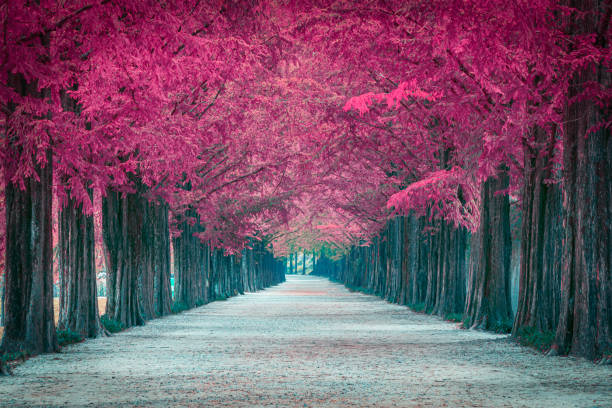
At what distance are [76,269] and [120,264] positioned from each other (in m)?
4.55

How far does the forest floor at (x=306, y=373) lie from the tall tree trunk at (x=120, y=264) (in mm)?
3033

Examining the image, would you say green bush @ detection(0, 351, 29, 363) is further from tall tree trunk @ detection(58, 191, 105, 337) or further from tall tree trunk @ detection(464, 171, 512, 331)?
tall tree trunk @ detection(464, 171, 512, 331)

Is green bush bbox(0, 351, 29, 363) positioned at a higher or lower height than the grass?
higher

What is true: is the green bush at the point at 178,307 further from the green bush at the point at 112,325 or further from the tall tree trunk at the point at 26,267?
the tall tree trunk at the point at 26,267

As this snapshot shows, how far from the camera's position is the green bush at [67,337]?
16.2 metres

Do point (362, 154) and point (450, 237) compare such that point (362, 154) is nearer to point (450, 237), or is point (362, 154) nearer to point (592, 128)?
point (450, 237)

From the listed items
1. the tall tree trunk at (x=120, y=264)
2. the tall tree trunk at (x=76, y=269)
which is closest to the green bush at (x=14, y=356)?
the tall tree trunk at (x=76, y=269)

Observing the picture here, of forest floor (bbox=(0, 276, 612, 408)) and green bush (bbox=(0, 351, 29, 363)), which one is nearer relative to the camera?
forest floor (bbox=(0, 276, 612, 408))

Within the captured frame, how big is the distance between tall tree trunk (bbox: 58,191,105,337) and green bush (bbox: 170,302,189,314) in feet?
38.5

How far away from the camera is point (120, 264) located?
73.5ft

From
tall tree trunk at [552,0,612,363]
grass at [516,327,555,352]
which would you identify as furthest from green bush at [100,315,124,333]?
tall tree trunk at [552,0,612,363]

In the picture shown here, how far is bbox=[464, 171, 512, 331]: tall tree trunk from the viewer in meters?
20.8

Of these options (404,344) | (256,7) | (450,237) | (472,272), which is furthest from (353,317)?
(256,7)

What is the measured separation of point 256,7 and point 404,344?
25.2ft
